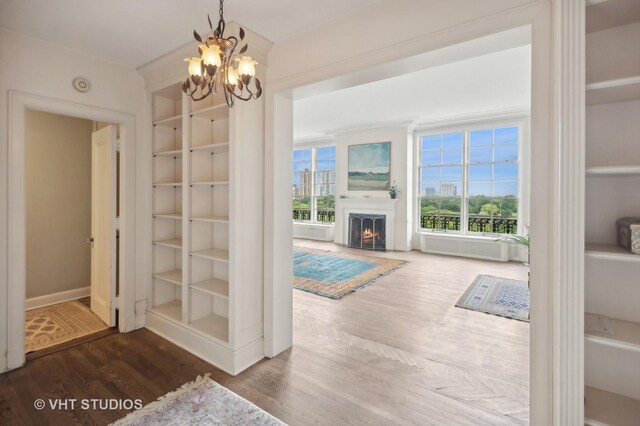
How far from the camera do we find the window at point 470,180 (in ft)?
22.2

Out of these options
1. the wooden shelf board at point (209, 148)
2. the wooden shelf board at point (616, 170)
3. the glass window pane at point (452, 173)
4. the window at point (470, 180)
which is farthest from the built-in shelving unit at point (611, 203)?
the glass window pane at point (452, 173)

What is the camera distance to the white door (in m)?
3.41

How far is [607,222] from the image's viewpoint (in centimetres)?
160

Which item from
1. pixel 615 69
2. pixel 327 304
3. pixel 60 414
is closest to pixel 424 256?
pixel 327 304

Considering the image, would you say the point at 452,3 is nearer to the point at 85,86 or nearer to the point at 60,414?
the point at 85,86

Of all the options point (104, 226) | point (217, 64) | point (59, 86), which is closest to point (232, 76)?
point (217, 64)

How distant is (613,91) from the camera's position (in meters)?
1.40

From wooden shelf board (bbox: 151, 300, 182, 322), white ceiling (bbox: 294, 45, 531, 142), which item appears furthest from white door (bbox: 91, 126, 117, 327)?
white ceiling (bbox: 294, 45, 531, 142)

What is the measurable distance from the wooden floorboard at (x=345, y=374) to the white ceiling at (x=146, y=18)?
286cm

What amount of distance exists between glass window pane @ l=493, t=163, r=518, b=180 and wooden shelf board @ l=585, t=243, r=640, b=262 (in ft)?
19.4

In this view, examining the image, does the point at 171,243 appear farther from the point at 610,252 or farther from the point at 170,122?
the point at 610,252

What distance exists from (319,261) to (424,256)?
2542 millimetres

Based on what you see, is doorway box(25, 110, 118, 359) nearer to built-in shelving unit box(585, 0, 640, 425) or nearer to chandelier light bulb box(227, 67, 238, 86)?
chandelier light bulb box(227, 67, 238, 86)

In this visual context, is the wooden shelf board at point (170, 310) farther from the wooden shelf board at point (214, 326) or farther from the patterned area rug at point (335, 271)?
the patterned area rug at point (335, 271)
